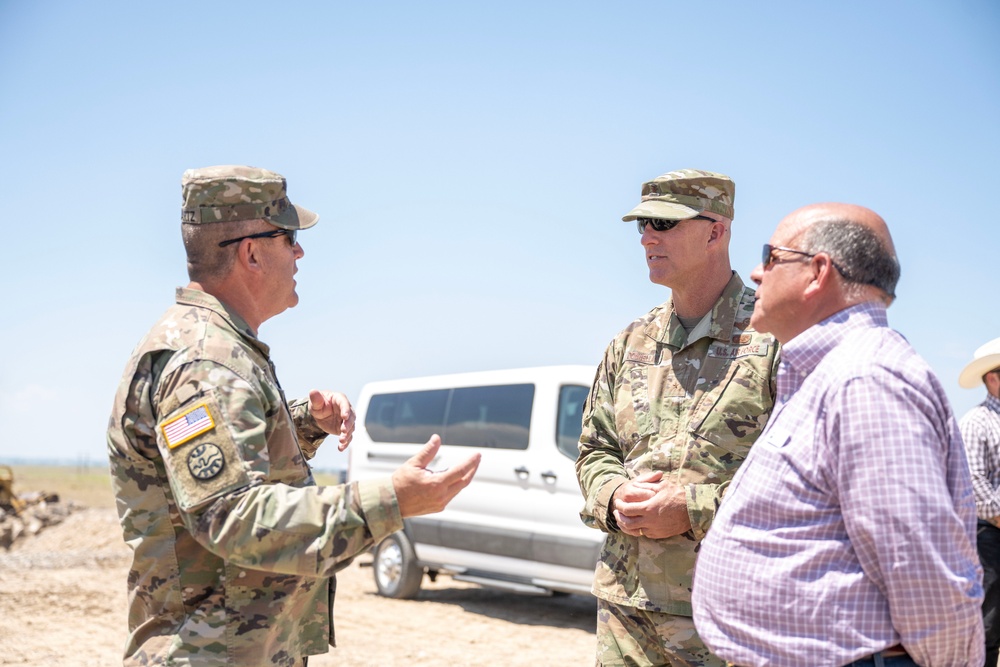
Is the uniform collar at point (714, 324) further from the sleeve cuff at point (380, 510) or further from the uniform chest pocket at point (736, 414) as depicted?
the sleeve cuff at point (380, 510)

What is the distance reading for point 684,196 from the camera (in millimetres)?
3543

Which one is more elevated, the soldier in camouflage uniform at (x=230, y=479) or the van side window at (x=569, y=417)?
the soldier in camouflage uniform at (x=230, y=479)

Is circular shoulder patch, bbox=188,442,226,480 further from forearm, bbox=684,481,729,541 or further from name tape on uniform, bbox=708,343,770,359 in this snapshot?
name tape on uniform, bbox=708,343,770,359

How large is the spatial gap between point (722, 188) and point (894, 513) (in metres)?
1.97

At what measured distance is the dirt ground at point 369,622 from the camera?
7293 millimetres

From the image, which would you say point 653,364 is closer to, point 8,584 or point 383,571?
point 383,571

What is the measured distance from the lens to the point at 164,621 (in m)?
2.40

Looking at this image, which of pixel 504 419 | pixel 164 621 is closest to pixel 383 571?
pixel 504 419

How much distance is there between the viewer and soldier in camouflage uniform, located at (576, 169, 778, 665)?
312 cm

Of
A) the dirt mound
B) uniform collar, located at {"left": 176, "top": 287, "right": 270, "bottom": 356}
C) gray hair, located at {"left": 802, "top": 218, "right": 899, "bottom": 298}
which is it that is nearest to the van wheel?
the dirt mound

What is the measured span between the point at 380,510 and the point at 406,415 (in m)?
8.17

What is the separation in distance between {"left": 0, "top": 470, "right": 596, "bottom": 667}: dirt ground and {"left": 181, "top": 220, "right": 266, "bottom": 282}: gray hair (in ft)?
16.9

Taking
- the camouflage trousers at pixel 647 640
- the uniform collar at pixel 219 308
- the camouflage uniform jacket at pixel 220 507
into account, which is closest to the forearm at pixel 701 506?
the camouflage trousers at pixel 647 640

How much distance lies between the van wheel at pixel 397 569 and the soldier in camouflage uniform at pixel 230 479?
726cm
